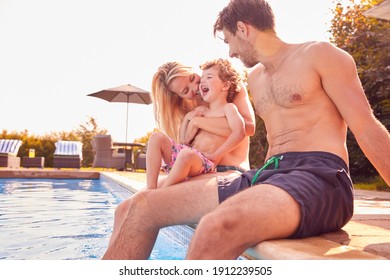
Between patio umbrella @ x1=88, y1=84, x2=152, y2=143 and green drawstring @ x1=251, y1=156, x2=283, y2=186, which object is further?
patio umbrella @ x1=88, y1=84, x2=152, y2=143

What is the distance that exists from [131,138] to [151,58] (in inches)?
386

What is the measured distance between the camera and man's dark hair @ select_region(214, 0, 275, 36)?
2.29 meters

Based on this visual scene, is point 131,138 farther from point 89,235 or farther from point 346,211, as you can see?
point 346,211

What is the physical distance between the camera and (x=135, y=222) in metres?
2.23

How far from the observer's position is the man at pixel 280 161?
169 cm

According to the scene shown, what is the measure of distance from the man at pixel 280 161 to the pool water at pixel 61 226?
1037 millimetres

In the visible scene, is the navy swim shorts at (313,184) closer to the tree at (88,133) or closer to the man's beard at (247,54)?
the man's beard at (247,54)

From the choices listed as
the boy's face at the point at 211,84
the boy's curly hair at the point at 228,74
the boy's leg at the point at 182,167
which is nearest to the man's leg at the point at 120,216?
the boy's leg at the point at 182,167

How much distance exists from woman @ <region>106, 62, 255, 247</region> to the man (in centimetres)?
55

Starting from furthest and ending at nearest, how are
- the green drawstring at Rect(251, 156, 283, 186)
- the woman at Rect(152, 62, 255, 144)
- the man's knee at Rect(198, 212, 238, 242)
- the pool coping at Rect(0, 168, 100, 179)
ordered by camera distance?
the pool coping at Rect(0, 168, 100, 179)
the woman at Rect(152, 62, 255, 144)
the green drawstring at Rect(251, 156, 283, 186)
the man's knee at Rect(198, 212, 238, 242)

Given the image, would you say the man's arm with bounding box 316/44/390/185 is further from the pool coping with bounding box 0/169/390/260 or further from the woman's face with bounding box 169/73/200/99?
the woman's face with bounding box 169/73/200/99

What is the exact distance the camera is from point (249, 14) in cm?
229

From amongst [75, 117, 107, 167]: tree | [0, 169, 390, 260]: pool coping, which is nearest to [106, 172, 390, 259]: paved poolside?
[0, 169, 390, 260]: pool coping
